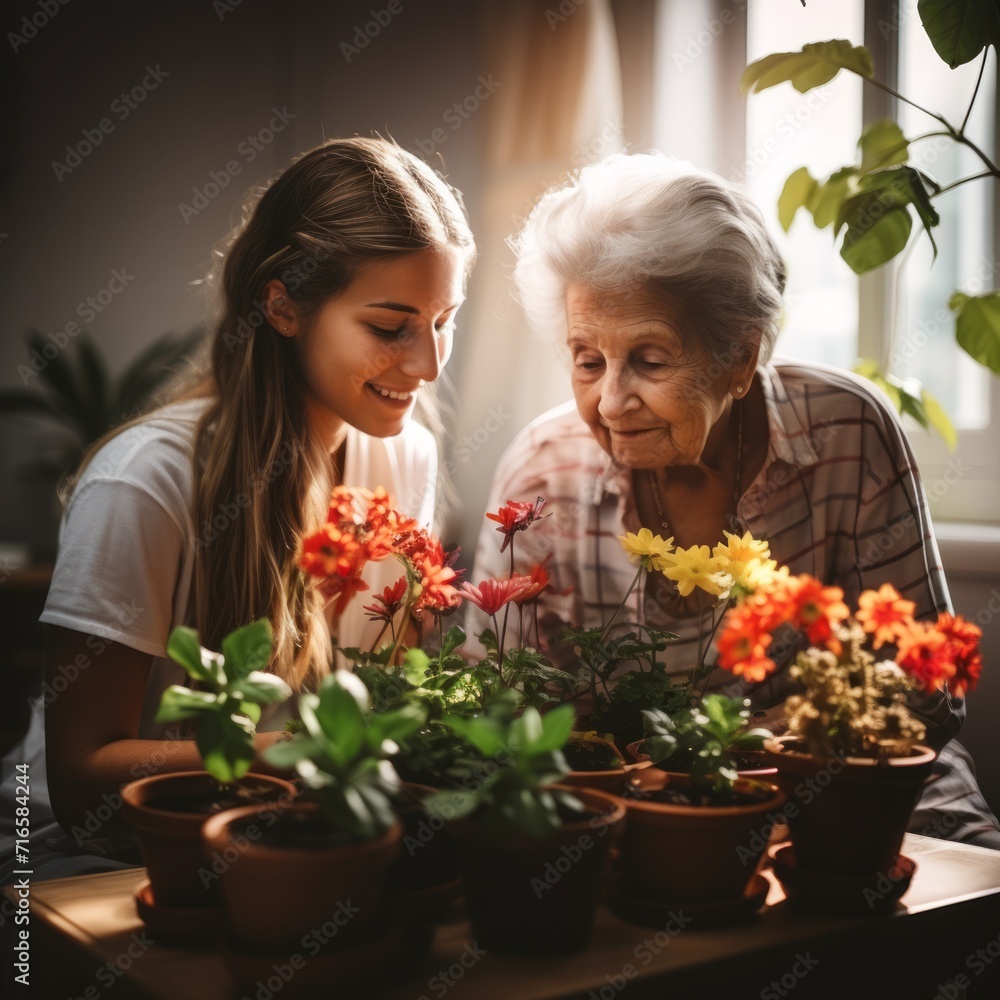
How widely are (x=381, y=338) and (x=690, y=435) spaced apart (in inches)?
18.6

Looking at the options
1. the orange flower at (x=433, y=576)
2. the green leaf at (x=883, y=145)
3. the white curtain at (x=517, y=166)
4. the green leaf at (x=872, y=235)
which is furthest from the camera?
the white curtain at (x=517, y=166)

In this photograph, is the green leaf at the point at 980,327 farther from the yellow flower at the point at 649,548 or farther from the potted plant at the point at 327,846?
the potted plant at the point at 327,846

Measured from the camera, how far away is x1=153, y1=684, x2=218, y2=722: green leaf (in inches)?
30.9

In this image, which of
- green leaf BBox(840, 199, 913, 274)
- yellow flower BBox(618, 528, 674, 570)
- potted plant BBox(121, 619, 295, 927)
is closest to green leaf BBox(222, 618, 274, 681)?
potted plant BBox(121, 619, 295, 927)

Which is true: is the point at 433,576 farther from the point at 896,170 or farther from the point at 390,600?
the point at 896,170

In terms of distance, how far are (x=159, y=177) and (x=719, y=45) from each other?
207 cm

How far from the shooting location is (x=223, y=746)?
0.81 metres

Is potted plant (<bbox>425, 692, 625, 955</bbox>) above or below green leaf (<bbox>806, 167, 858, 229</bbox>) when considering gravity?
below

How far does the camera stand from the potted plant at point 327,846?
721 mm

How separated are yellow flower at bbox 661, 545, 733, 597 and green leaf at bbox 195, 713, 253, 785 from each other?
45 centimetres

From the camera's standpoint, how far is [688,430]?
59.2 inches

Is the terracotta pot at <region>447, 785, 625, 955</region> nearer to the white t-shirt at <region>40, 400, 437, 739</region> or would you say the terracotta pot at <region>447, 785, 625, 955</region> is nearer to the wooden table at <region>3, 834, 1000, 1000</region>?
the wooden table at <region>3, 834, 1000, 1000</region>

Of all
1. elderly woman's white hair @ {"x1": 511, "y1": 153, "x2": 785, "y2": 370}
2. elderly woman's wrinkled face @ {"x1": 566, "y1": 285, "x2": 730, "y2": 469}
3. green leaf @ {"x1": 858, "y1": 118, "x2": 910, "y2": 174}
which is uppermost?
green leaf @ {"x1": 858, "y1": 118, "x2": 910, "y2": 174}

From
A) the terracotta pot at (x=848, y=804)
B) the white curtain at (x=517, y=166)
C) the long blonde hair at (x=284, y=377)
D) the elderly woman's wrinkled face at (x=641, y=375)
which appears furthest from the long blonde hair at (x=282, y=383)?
the white curtain at (x=517, y=166)
